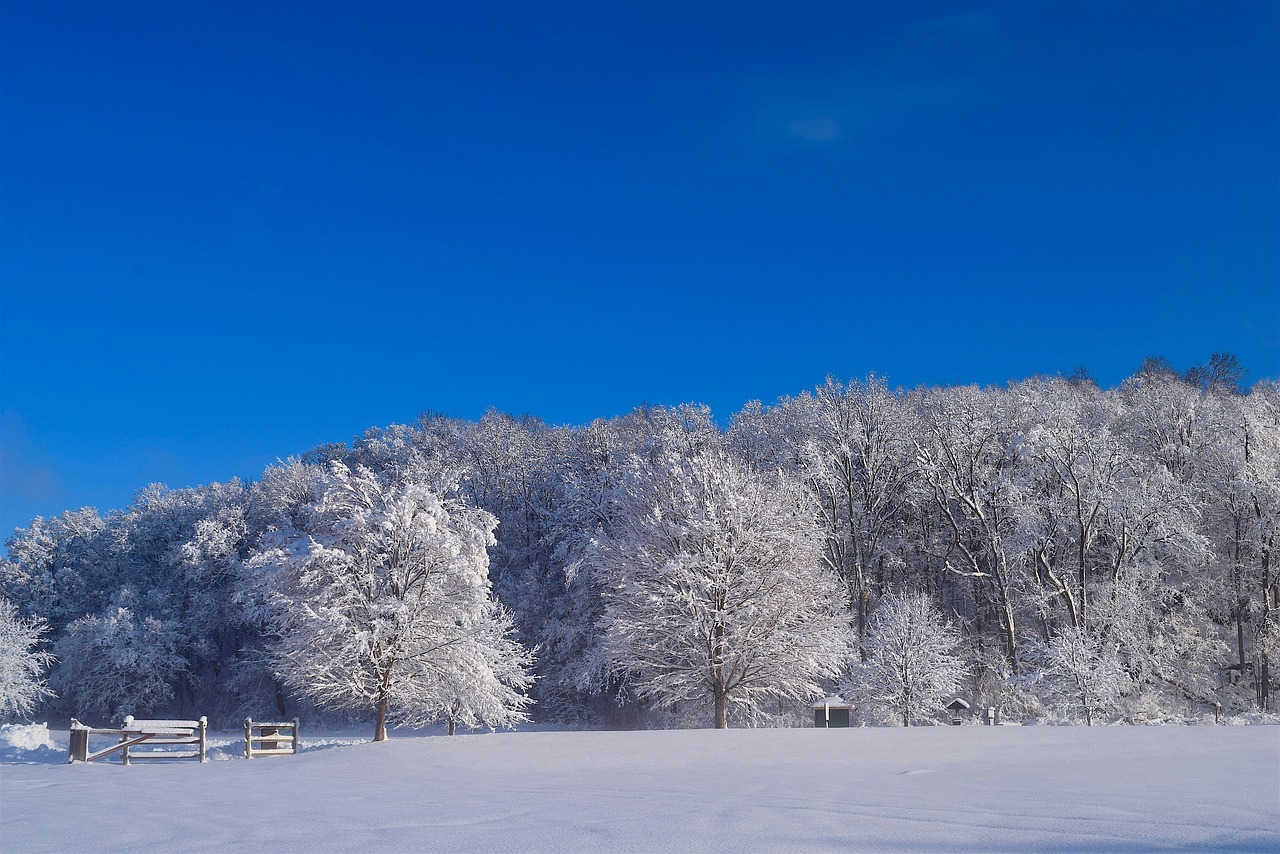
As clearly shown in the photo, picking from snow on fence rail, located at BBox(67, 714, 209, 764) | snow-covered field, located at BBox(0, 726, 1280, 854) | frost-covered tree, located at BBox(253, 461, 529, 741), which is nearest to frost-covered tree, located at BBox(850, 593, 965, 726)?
snow-covered field, located at BBox(0, 726, 1280, 854)

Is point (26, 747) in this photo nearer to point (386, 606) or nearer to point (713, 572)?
point (386, 606)

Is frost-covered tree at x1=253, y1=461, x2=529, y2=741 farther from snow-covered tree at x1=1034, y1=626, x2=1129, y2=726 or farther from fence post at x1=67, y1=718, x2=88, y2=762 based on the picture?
snow-covered tree at x1=1034, y1=626, x2=1129, y2=726

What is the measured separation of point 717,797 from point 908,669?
2210cm

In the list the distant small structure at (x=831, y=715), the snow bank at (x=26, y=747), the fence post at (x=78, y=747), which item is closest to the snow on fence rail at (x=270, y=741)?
the fence post at (x=78, y=747)

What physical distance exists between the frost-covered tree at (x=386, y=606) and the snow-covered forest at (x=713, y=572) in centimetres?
10

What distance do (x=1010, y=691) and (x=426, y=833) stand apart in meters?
30.2

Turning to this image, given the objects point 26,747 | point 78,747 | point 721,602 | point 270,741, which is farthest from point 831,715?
point 26,747

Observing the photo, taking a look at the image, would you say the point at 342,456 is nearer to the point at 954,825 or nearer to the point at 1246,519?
the point at 1246,519

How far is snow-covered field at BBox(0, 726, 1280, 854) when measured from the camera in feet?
27.7

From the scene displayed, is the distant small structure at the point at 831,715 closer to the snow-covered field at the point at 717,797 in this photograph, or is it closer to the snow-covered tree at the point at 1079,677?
the snow-covered field at the point at 717,797

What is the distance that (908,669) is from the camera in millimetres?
31172

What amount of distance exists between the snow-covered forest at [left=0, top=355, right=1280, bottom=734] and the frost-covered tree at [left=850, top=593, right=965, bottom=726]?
117 millimetres

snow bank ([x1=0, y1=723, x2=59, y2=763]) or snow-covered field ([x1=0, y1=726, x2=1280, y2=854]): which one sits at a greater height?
snow-covered field ([x1=0, y1=726, x2=1280, y2=854])

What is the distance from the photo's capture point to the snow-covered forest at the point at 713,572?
28156mm
